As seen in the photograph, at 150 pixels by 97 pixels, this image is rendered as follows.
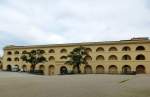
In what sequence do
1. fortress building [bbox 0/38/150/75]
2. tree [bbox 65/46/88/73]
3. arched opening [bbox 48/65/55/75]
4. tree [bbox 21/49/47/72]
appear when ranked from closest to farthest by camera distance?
tree [bbox 65/46/88/73], fortress building [bbox 0/38/150/75], tree [bbox 21/49/47/72], arched opening [bbox 48/65/55/75]

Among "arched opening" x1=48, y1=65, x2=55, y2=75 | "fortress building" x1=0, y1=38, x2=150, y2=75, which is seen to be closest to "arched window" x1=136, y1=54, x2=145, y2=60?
"fortress building" x1=0, y1=38, x2=150, y2=75

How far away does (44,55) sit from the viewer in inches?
3329

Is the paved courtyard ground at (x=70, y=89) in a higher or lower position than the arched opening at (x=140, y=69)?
lower

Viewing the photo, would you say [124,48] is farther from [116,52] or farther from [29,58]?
[29,58]

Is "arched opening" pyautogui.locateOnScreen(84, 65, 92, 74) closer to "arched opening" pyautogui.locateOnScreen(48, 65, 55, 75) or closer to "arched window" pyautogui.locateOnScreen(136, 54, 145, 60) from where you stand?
"arched opening" pyautogui.locateOnScreen(48, 65, 55, 75)

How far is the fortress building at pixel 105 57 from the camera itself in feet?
236

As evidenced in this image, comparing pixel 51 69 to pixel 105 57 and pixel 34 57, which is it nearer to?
pixel 34 57

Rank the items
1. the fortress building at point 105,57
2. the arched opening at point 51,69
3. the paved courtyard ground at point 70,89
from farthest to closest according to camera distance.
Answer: the arched opening at point 51,69 < the fortress building at point 105,57 < the paved courtyard ground at point 70,89

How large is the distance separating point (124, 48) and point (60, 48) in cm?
1915

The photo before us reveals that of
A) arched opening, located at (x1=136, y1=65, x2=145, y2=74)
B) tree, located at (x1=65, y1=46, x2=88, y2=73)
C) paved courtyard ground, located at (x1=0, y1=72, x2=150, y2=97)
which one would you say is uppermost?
tree, located at (x1=65, y1=46, x2=88, y2=73)

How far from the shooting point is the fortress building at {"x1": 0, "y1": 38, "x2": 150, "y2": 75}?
71831mm

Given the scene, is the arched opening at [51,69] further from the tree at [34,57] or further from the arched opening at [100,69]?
the arched opening at [100,69]

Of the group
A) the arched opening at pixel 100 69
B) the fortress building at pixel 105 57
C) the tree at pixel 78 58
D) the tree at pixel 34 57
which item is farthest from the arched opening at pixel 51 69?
the arched opening at pixel 100 69

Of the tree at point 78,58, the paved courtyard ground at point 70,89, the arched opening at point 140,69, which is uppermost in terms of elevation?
the tree at point 78,58
